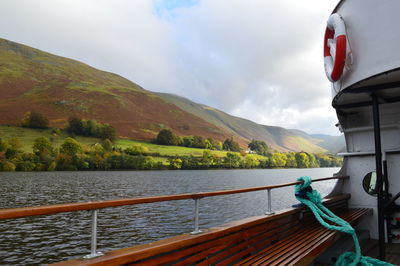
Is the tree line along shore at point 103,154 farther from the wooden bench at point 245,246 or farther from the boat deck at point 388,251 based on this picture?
the boat deck at point 388,251

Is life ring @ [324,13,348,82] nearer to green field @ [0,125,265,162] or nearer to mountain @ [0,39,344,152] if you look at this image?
green field @ [0,125,265,162]

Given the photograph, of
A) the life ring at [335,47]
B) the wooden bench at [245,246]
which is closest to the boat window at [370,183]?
the wooden bench at [245,246]

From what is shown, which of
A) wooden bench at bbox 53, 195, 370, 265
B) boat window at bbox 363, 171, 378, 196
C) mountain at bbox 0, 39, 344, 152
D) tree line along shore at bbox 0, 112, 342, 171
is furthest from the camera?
mountain at bbox 0, 39, 344, 152

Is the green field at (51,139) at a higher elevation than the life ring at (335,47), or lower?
higher

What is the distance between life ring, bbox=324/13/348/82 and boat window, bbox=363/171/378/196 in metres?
3.84

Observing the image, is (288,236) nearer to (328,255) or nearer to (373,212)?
(328,255)

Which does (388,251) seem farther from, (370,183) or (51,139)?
(51,139)

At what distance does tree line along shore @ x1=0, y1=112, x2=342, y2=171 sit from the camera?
234ft

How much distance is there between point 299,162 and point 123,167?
92.6 meters

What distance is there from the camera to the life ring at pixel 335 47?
14.7 ft

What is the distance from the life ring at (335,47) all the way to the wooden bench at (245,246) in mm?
2633

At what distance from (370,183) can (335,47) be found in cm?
471

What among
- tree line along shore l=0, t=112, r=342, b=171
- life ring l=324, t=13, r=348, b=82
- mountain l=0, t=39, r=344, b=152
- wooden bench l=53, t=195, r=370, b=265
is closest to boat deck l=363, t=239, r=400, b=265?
wooden bench l=53, t=195, r=370, b=265

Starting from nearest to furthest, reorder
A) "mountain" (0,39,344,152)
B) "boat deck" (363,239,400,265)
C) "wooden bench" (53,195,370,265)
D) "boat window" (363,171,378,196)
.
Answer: "wooden bench" (53,195,370,265) < "boat deck" (363,239,400,265) < "boat window" (363,171,378,196) < "mountain" (0,39,344,152)
